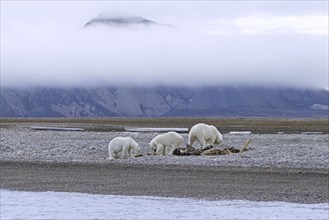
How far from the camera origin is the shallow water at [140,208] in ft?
61.3

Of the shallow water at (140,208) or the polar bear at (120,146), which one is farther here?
the polar bear at (120,146)

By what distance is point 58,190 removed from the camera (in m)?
23.3

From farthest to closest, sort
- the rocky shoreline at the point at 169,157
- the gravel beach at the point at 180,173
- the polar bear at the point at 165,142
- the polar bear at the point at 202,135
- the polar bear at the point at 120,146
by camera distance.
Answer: the polar bear at the point at 202,135, the polar bear at the point at 165,142, the polar bear at the point at 120,146, the rocky shoreline at the point at 169,157, the gravel beach at the point at 180,173

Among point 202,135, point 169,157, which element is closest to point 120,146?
point 169,157

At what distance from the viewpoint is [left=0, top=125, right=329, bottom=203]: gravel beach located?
74.9 ft

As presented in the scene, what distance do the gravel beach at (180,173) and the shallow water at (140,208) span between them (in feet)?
3.52

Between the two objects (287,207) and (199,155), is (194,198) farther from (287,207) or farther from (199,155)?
(199,155)

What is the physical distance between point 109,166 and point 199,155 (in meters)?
4.20

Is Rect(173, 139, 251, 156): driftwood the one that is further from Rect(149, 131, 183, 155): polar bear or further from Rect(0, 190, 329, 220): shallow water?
Rect(0, 190, 329, 220): shallow water

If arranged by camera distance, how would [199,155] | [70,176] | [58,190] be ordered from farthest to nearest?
1. [199,155]
2. [70,176]
3. [58,190]

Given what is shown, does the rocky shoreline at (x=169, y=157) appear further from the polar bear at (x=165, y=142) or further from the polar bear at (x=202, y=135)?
the polar bear at (x=202, y=135)

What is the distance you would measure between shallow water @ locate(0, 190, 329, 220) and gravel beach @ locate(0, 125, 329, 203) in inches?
42.2

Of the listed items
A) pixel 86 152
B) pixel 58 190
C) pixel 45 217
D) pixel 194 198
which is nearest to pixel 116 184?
pixel 58 190

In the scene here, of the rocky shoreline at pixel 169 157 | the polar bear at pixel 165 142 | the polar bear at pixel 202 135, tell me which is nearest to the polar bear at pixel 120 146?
the rocky shoreline at pixel 169 157
